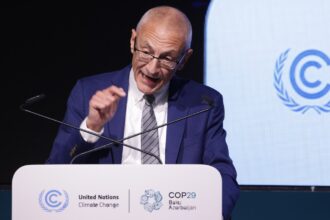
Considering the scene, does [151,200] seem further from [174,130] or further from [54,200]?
[174,130]

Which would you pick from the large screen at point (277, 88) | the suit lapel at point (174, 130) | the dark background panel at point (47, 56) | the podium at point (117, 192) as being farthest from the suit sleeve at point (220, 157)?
the dark background panel at point (47, 56)

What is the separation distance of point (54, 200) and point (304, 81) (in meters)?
1.72

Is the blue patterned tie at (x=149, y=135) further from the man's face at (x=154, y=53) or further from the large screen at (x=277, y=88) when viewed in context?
the large screen at (x=277, y=88)

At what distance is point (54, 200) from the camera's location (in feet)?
4.77

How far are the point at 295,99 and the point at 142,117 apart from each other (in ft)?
3.12

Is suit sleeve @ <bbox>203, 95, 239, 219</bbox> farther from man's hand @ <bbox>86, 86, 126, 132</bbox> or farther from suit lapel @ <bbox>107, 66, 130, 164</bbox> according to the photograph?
man's hand @ <bbox>86, 86, 126, 132</bbox>

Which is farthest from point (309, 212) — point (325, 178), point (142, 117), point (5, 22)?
point (5, 22)

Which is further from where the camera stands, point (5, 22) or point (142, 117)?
point (5, 22)

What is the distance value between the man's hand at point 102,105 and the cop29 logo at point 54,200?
1.12ft

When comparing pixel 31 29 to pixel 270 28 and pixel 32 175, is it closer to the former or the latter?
pixel 270 28

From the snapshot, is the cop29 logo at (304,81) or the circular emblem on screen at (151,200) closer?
the circular emblem on screen at (151,200)

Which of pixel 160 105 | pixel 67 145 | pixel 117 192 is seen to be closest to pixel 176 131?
pixel 160 105

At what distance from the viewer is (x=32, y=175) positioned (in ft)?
4.87

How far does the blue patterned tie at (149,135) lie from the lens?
2.14 metres
